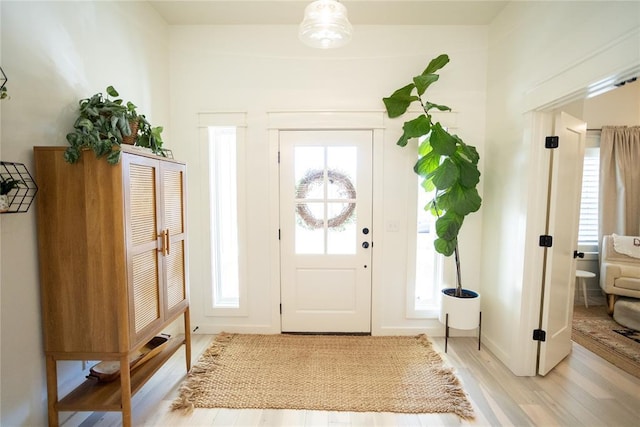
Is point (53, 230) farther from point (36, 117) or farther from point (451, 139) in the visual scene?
point (451, 139)

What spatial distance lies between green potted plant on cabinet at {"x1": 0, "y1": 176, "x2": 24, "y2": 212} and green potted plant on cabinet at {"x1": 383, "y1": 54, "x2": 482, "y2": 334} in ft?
7.64

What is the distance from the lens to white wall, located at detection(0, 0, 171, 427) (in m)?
1.23

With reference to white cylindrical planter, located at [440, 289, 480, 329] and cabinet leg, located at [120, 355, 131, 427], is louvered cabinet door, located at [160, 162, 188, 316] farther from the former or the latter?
white cylindrical planter, located at [440, 289, 480, 329]

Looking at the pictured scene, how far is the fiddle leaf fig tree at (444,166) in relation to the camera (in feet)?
6.67

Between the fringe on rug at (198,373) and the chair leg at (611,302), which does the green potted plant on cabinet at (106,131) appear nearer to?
the fringe on rug at (198,373)

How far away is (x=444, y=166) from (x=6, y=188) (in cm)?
249

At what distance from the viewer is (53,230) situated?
1327 mm

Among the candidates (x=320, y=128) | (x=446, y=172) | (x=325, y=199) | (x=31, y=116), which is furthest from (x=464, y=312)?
(x=31, y=116)

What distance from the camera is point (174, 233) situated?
1.82 m

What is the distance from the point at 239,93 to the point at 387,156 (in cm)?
150

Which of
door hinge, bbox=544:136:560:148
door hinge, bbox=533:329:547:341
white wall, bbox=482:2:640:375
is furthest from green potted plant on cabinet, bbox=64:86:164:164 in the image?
door hinge, bbox=533:329:547:341

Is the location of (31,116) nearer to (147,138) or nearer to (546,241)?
(147,138)

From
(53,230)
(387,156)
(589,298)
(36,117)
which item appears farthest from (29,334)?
(589,298)

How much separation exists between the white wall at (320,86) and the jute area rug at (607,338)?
113 centimetres
